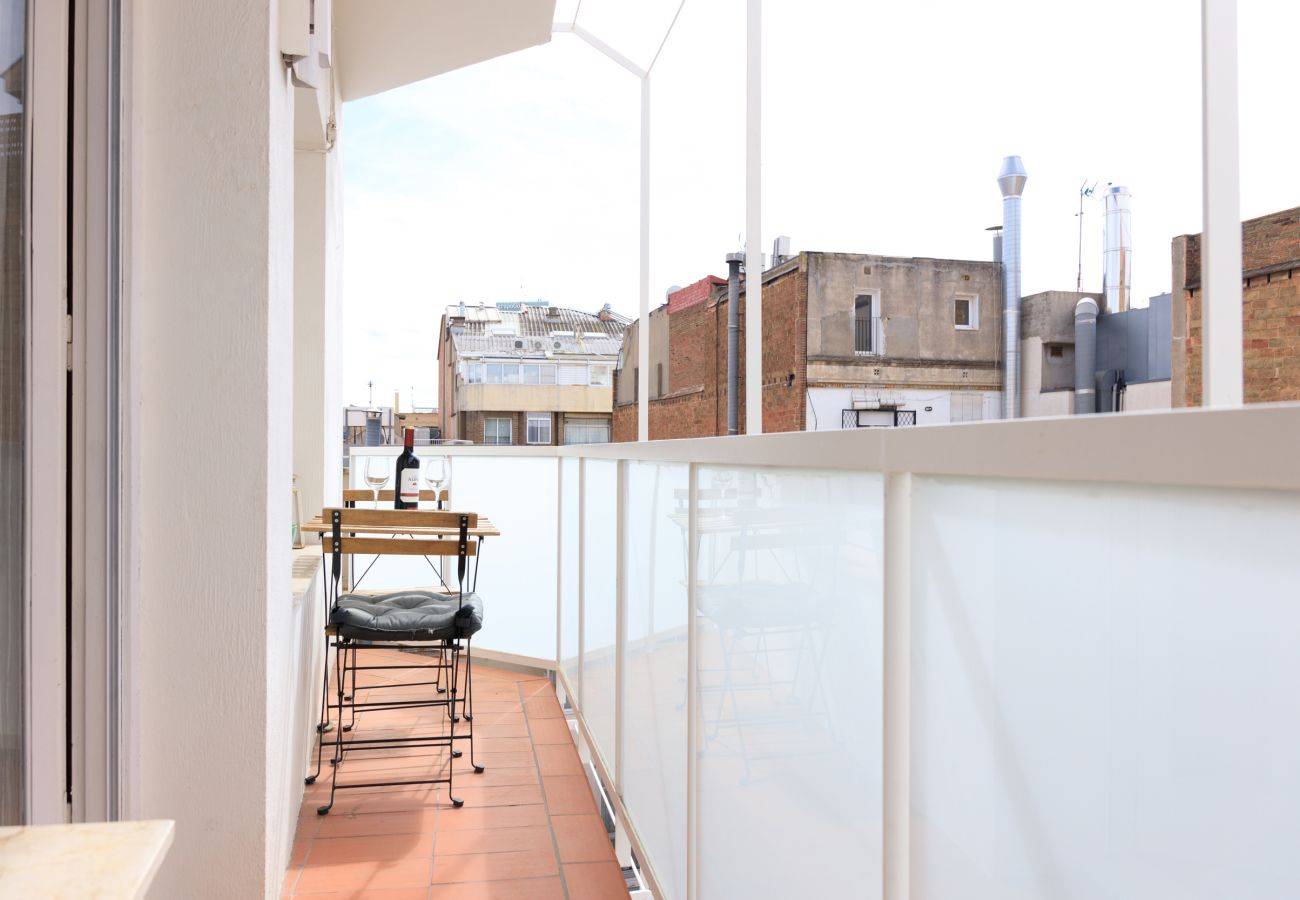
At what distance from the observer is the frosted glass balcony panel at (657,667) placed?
6.32ft

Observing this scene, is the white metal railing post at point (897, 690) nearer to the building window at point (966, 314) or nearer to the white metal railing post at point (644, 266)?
the building window at point (966, 314)

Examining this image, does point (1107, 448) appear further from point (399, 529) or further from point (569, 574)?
point (569, 574)

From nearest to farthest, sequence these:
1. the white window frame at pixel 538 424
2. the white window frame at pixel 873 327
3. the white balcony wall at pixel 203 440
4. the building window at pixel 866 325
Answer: the white balcony wall at pixel 203 440 < the white window frame at pixel 873 327 < the building window at pixel 866 325 < the white window frame at pixel 538 424

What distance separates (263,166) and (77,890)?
1422mm

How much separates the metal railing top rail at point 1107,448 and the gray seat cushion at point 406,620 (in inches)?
87.6

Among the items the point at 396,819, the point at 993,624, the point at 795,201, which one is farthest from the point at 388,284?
the point at 993,624

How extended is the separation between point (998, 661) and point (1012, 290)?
2.39 m

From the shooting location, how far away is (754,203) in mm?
2309

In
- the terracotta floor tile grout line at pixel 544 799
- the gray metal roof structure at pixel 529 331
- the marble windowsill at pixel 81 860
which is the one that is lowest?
the terracotta floor tile grout line at pixel 544 799

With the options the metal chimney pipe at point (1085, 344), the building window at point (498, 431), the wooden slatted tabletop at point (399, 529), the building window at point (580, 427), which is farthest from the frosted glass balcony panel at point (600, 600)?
the building window at point (498, 431)

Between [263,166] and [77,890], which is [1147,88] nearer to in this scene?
[263,166]

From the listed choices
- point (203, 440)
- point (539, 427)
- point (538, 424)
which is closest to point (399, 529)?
point (203, 440)

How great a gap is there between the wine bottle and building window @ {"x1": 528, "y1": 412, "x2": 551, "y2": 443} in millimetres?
14133

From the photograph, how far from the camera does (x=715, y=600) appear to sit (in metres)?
1.65
